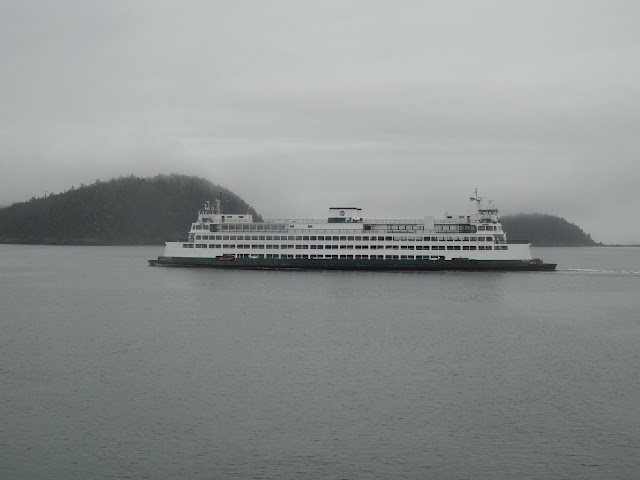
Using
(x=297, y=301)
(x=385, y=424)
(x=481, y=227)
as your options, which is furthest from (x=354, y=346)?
(x=481, y=227)

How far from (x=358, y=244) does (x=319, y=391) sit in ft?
246

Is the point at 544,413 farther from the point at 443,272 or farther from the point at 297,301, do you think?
the point at 443,272

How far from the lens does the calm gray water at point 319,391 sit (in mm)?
24266

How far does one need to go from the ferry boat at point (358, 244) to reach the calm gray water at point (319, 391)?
37.7 meters

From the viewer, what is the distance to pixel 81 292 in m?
81.6

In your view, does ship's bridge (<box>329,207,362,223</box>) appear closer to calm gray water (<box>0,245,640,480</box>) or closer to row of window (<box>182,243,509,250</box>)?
row of window (<box>182,243,509,250</box>)

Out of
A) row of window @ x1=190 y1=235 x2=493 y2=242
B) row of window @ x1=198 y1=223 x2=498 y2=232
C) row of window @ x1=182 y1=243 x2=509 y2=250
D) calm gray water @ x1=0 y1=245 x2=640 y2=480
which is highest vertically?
row of window @ x1=198 y1=223 x2=498 y2=232

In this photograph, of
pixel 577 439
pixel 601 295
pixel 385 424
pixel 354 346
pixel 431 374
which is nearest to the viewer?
pixel 577 439

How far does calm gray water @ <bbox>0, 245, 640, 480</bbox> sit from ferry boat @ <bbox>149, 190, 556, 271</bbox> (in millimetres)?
37744

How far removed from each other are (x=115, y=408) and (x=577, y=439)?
64.8 ft

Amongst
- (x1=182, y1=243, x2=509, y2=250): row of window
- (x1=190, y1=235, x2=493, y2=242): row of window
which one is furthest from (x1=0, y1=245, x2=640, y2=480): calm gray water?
(x1=190, y1=235, x2=493, y2=242): row of window

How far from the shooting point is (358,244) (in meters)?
107

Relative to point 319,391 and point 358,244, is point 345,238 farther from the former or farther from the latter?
point 319,391

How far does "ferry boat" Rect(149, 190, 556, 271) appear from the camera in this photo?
10431 cm
